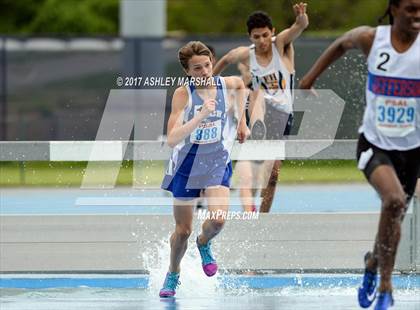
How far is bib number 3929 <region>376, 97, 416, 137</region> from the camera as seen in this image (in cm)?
737

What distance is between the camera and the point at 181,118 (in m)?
8.89

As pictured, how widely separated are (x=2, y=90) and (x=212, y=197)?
1289cm

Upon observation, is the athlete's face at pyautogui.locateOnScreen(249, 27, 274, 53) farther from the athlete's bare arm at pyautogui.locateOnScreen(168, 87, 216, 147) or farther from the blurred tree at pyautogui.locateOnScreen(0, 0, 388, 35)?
the blurred tree at pyautogui.locateOnScreen(0, 0, 388, 35)

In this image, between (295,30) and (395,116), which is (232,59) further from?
(395,116)

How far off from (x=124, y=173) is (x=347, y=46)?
20.8 ft

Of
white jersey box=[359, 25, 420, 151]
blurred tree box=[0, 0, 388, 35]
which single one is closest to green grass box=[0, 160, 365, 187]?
white jersey box=[359, 25, 420, 151]

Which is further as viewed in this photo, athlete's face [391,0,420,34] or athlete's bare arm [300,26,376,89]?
athlete's bare arm [300,26,376,89]

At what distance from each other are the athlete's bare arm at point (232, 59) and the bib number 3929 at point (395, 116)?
4.60 metres

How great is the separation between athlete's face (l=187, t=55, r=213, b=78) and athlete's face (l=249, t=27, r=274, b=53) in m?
2.86

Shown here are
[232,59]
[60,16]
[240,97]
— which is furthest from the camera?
[60,16]

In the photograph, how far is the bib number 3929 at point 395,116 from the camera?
24.2ft

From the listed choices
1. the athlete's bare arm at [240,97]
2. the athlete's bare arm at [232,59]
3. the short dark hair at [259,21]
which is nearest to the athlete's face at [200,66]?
the athlete's bare arm at [240,97]

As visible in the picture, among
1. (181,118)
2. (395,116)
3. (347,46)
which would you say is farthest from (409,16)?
(181,118)

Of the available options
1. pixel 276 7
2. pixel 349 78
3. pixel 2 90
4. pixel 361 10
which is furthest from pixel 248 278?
pixel 361 10
